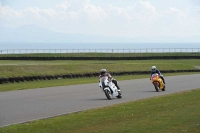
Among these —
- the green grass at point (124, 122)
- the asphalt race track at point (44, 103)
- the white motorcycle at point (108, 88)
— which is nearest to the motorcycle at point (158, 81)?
the asphalt race track at point (44, 103)

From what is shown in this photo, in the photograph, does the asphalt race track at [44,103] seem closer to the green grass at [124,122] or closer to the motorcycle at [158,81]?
the green grass at [124,122]

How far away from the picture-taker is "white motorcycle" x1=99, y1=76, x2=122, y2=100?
24.7m

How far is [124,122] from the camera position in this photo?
48.3 ft

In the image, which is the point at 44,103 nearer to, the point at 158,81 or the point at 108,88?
the point at 108,88

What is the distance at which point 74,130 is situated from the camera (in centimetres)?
1355

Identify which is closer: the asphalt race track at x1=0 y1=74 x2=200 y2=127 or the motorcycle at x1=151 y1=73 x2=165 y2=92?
the asphalt race track at x1=0 y1=74 x2=200 y2=127

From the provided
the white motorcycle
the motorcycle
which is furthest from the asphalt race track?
the motorcycle

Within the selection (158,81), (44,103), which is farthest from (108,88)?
(158,81)

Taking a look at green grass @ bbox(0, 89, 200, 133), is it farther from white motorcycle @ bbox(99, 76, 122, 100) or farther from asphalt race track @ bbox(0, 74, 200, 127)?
white motorcycle @ bbox(99, 76, 122, 100)

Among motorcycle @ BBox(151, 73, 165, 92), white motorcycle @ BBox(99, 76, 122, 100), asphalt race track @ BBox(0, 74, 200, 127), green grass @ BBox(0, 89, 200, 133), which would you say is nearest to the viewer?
green grass @ BBox(0, 89, 200, 133)

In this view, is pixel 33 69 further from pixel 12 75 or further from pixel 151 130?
pixel 151 130

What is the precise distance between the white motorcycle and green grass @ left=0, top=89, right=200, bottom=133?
5.97 meters

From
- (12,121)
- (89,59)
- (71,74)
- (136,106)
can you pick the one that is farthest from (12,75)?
(89,59)

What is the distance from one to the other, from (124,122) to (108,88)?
1015 centimetres
